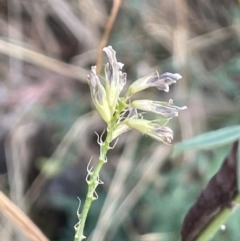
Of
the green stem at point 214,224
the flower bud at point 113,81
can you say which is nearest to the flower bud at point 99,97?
the flower bud at point 113,81

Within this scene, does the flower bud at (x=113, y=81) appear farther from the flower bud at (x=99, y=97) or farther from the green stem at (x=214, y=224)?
the green stem at (x=214, y=224)

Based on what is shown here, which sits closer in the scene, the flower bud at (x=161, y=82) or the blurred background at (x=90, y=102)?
the flower bud at (x=161, y=82)

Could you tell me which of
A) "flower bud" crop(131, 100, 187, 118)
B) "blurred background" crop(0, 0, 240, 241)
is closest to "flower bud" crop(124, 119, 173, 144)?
"flower bud" crop(131, 100, 187, 118)

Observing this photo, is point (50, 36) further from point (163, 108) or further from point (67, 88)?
point (163, 108)

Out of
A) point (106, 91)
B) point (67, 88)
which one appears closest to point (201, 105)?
point (67, 88)

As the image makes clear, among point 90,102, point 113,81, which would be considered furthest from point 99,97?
point 90,102
